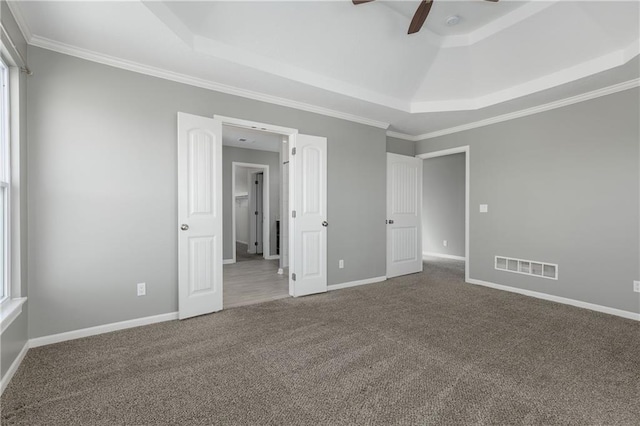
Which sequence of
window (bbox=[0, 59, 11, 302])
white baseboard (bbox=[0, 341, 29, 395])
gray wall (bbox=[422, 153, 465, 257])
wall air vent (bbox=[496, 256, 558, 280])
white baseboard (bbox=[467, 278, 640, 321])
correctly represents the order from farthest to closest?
1. gray wall (bbox=[422, 153, 465, 257])
2. wall air vent (bbox=[496, 256, 558, 280])
3. white baseboard (bbox=[467, 278, 640, 321])
4. window (bbox=[0, 59, 11, 302])
5. white baseboard (bbox=[0, 341, 29, 395])

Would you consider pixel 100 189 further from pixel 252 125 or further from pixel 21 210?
pixel 252 125

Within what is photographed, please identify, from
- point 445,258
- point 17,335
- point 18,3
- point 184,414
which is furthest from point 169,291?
point 445,258

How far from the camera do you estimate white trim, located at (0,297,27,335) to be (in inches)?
75.2

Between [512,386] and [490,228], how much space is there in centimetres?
303

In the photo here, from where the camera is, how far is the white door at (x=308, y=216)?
3963mm

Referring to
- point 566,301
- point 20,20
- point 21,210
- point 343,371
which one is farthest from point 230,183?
point 566,301

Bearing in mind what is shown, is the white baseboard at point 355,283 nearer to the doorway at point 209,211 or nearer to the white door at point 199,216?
the doorway at point 209,211

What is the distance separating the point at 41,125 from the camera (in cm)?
255

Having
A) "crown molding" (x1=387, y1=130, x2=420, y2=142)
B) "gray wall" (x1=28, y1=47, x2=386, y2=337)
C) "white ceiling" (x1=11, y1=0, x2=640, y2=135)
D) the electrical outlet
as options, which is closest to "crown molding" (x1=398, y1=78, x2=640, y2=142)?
"crown molding" (x1=387, y1=130, x2=420, y2=142)

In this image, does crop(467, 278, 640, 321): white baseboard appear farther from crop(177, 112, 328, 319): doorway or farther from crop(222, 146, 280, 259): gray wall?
crop(222, 146, 280, 259): gray wall

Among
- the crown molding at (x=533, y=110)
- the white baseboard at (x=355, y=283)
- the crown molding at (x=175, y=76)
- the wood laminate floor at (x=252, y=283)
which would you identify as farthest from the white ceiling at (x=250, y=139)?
the white baseboard at (x=355, y=283)

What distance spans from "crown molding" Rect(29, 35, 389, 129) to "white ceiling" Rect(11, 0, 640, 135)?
0.03ft

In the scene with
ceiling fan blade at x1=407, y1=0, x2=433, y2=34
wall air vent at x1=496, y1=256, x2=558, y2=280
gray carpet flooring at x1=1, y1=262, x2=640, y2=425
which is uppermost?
ceiling fan blade at x1=407, y1=0, x2=433, y2=34

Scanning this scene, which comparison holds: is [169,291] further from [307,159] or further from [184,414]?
[307,159]
